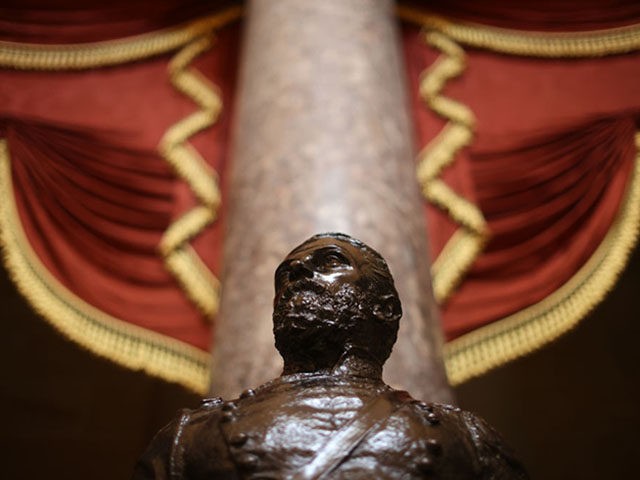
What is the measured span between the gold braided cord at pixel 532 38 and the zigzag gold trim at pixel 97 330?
1472 mm

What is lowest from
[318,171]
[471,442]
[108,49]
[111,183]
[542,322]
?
[471,442]

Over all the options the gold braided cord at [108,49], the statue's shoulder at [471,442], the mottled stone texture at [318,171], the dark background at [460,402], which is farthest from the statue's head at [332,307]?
the dark background at [460,402]

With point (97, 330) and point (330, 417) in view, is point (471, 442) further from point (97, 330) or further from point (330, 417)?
point (97, 330)

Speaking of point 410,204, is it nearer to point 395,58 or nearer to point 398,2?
point 395,58

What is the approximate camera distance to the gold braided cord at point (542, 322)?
6.54 feet

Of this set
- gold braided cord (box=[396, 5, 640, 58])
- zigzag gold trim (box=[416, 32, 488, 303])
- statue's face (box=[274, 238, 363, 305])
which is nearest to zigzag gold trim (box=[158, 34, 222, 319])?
zigzag gold trim (box=[416, 32, 488, 303])

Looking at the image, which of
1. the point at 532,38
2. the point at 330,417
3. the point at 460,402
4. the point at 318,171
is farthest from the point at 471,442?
the point at 460,402

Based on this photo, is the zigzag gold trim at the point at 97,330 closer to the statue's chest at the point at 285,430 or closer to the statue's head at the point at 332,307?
the statue's head at the point at 332,307

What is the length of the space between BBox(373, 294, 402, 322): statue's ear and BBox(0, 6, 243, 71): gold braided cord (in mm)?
1819

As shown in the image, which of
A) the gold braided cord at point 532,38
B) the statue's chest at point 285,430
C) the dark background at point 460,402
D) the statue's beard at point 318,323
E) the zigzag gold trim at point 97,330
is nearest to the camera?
the statue's chest at point 285,430

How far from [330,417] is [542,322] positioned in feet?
4.13

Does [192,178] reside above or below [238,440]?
above

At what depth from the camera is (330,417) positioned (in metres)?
0.89

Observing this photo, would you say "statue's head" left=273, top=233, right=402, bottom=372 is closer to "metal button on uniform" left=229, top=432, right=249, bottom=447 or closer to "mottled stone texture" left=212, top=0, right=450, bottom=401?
"metal button on uniform" left=229, top=432, right=249, bottom=447
